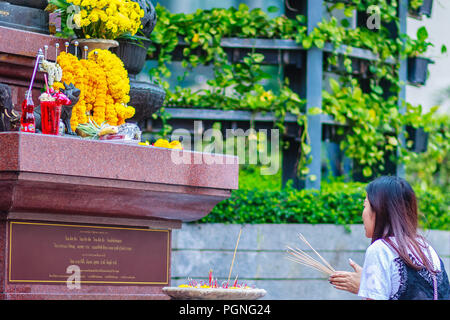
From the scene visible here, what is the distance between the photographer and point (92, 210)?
5477 mm

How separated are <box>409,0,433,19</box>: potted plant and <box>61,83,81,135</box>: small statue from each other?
6003 millimetres

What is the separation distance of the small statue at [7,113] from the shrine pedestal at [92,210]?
0.56 meters

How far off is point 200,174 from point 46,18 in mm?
1914

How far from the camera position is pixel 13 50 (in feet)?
19.5

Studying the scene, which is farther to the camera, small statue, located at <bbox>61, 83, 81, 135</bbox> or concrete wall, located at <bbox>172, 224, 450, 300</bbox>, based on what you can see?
concrete wall, located at <bbox>172, 224, 450, 300</bbox>

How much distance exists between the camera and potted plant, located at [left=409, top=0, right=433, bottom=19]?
1037cm

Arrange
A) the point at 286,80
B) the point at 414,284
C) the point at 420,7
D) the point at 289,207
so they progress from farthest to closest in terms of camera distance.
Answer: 1. the point at 420,7
2. the point at 286,80
3. the point at 289,207
4. the point at 414,284

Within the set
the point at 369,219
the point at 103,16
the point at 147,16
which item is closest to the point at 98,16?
the point at 103,16

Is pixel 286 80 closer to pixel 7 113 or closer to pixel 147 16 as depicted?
pixel 147 16

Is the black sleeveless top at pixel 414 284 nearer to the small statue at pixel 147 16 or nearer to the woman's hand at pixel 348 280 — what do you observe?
the woman's hand at pixel 348 280

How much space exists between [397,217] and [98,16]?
3.38 meters

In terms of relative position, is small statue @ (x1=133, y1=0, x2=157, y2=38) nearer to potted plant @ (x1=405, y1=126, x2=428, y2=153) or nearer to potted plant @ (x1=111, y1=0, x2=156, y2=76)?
potted plant @ (x1=111, y1=0, x2=156, y2=76)

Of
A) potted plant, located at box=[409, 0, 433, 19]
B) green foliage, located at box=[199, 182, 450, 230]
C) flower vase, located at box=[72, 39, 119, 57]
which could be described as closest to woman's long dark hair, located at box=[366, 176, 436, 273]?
flower vase, located at box=[72, 39, 119, 57]

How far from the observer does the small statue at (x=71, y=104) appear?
5.64 metres
